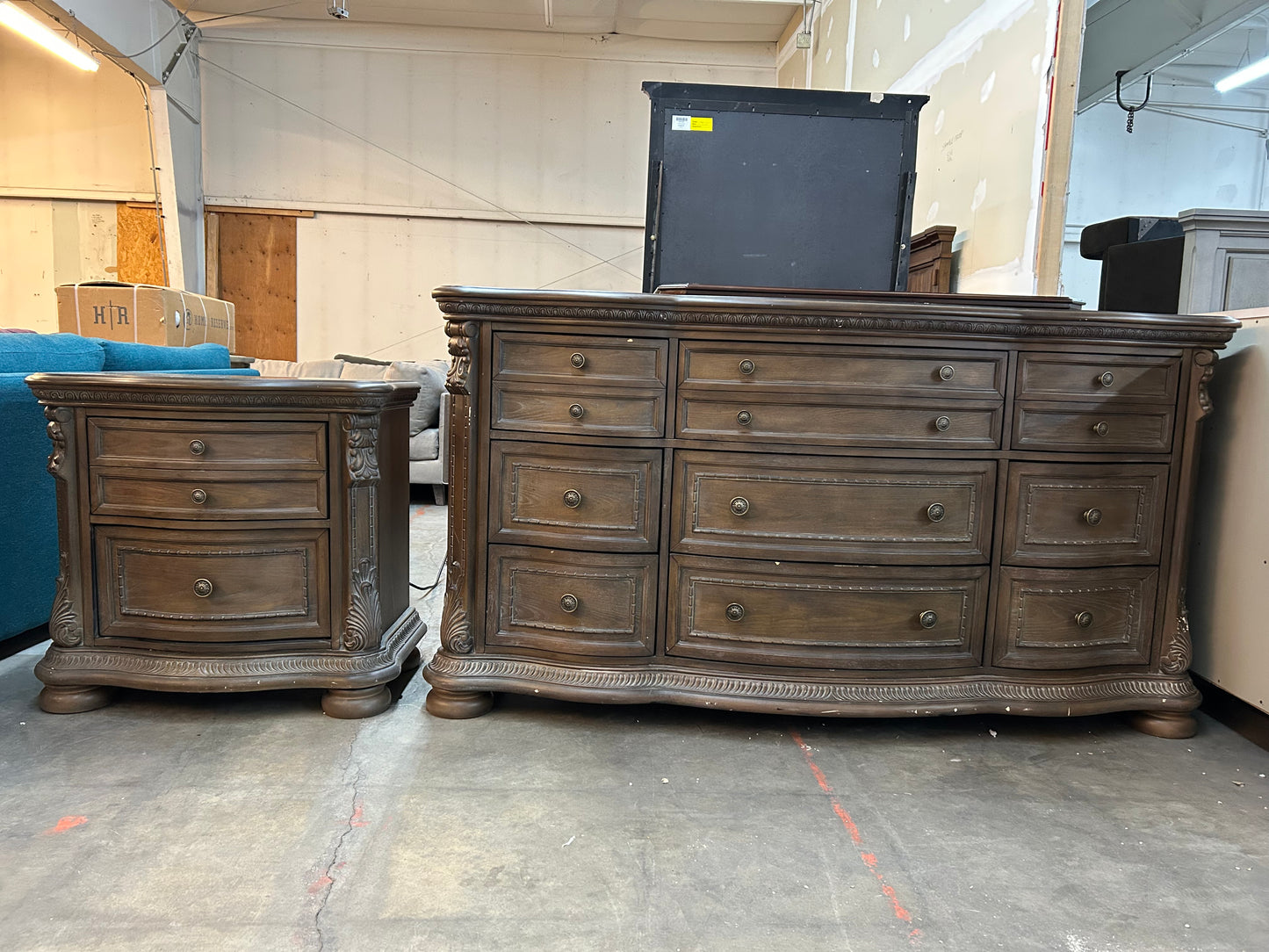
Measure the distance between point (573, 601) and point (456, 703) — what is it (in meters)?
0.42

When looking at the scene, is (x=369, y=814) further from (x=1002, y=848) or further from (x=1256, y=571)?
(x=1256, y=571)

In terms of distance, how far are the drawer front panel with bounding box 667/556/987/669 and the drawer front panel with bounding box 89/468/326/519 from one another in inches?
37.5

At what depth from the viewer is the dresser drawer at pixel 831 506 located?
82.5 inches

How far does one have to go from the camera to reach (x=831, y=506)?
6.89 feet

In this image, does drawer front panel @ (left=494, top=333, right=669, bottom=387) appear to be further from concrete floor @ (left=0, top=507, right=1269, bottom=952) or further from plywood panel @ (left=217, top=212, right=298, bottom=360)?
plywood panel @ (left=217, top=212, right=298, bottom=360)

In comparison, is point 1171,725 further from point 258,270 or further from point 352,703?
point 258,270

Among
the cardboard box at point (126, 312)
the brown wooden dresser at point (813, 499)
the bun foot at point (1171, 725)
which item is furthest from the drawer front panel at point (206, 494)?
the cardboard box at point (126, 312)

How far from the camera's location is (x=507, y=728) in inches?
84.0

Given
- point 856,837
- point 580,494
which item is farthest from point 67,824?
point 856,837

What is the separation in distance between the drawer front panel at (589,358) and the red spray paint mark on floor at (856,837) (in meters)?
0.97

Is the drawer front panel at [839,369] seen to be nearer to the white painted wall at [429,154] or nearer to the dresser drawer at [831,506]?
the dresser drawer at [831,506]

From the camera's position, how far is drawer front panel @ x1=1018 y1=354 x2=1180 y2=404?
6.85ft

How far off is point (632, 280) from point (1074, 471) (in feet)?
25.0

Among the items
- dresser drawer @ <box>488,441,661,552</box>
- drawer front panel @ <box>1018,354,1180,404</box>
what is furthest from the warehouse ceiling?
dresser drawer @ <box>488,441,661,552</box>
